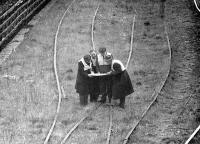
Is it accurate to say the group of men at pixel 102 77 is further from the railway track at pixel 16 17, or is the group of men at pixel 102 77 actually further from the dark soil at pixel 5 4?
the dark soil at pixel 5 4

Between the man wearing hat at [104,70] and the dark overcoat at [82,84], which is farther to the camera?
the dark overcoat at [82,84]

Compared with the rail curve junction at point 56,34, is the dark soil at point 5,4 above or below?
above

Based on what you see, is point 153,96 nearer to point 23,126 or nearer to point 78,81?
point 78,81

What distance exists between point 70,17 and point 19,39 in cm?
355

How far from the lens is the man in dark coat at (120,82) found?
42.0 ft

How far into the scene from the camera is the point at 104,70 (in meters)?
13.0

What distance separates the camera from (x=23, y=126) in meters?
12.1

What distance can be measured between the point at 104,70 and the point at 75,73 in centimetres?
314

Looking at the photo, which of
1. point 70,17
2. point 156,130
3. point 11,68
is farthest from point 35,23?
point 156,130

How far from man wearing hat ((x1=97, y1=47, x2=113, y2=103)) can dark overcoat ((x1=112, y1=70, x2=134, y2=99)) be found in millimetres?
192

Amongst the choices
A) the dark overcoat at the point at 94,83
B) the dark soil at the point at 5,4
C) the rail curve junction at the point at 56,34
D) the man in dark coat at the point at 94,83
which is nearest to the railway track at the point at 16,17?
the rail curve junction at the point at 56,34

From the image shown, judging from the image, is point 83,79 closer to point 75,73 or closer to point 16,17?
point 75,73

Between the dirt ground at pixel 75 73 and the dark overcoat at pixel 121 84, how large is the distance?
435 millimetres

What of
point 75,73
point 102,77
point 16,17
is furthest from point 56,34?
point 102,77
